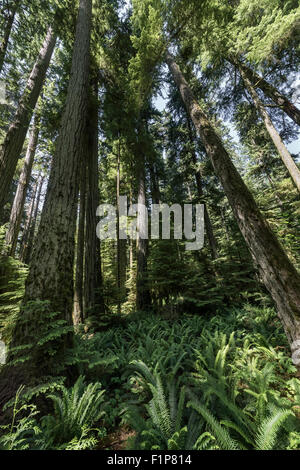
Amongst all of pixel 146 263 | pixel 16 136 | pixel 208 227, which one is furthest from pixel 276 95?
pixel 16 136

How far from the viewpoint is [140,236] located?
7.83 meters

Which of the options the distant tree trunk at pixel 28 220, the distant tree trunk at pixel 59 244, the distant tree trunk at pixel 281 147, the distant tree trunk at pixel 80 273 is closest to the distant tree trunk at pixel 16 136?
the distant tree trunk at pixel 59 244

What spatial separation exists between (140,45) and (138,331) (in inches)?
309

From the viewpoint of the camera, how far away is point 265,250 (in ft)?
10.1

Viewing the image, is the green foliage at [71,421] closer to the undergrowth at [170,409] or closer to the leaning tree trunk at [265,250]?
the undergrowth at [170,409]

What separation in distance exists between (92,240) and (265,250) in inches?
184

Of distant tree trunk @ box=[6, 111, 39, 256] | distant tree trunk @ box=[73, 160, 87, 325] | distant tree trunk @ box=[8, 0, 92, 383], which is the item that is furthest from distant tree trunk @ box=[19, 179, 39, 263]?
distant tree trunk @ box=[8, 0, 92, 383]

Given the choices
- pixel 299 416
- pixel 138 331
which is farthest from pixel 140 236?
pixel 299 416

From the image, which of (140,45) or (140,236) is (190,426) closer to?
(140,236)

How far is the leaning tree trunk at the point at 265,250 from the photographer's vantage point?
266cm

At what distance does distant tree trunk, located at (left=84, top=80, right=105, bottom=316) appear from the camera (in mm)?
5411

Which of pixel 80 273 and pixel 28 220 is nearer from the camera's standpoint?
pixel 80 273

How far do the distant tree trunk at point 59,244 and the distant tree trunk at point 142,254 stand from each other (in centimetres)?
423

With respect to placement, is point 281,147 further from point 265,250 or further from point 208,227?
point 265,250
